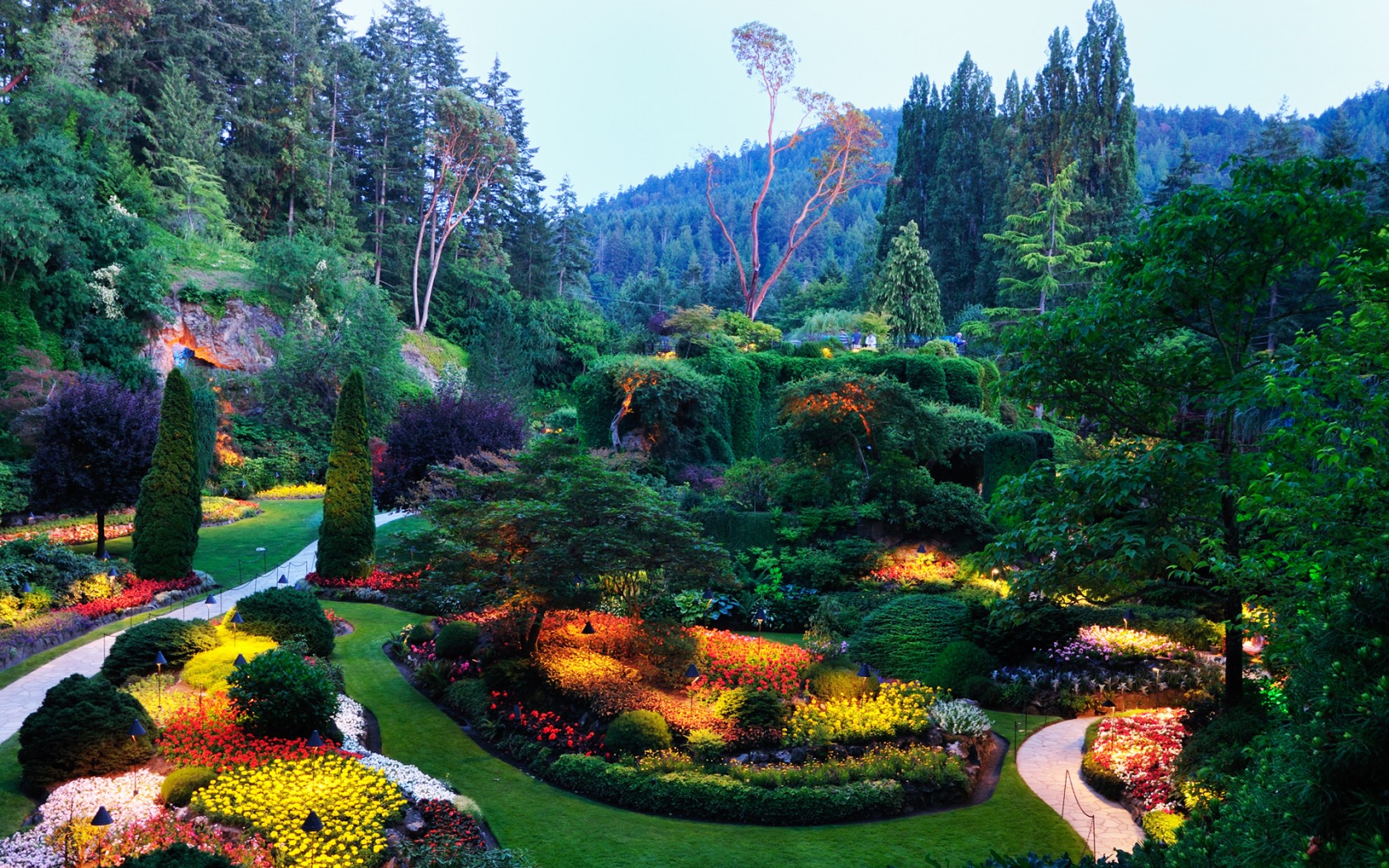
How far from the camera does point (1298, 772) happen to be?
13.5ft

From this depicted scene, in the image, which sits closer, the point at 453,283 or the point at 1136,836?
the point at 1136,836

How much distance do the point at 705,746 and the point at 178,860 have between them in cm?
641

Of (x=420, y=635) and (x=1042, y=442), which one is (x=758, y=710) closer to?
(x=420, y=635)

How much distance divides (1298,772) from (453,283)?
4752 cm

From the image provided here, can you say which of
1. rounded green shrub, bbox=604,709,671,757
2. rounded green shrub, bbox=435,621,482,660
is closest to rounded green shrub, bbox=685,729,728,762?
rounded green shrub, bbox=604,709,671,757

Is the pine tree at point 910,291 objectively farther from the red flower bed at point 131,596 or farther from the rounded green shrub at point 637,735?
the rounded green shrub at point 637,735

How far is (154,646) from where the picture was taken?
12469mm

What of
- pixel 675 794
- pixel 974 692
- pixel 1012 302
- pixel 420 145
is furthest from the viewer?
pixel 420 145

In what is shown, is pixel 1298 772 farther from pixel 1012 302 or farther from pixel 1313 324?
pixel 1012 302

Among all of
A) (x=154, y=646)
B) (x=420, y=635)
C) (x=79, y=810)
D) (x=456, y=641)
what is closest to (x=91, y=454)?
(x=154, y=646)

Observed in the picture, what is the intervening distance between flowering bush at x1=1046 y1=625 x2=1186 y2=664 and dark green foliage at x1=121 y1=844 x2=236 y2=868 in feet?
40.0

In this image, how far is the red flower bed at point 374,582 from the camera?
19.1 metres

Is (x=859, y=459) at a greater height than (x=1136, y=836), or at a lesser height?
greater

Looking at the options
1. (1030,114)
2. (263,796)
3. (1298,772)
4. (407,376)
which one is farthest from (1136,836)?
(1030,114)
